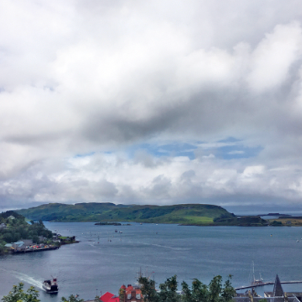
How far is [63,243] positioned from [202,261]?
6786 cm

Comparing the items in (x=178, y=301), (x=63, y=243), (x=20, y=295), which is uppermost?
(x=20, y=295)

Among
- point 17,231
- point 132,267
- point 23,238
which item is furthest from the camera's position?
point 17,231

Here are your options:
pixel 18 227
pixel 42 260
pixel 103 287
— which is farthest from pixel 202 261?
pixel 18 227

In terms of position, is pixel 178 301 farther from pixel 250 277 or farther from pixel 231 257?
pixel 231 257

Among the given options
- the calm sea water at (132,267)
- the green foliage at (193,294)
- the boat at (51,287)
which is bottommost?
the calm sea water at (132,267)

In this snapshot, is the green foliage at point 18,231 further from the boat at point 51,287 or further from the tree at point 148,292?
the tree at point 148,292

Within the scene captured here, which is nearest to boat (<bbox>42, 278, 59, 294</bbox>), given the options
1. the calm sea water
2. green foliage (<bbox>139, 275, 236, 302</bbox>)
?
the calm sea water

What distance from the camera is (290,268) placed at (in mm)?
70188

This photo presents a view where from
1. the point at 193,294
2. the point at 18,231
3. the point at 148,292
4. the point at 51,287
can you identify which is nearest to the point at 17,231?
the point at 18,231

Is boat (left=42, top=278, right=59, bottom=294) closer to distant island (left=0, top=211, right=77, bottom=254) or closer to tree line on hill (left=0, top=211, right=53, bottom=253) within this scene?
distant island (left=0, top=211, right=77, bottom=254)

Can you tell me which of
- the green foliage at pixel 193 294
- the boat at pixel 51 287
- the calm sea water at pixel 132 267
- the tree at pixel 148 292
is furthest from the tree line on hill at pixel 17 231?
the green foliage at pixel 193 294

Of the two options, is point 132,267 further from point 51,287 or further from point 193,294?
point 193,294

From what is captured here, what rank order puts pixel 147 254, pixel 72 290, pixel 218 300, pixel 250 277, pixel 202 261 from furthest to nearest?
pixel 147 254, pixel 202 261, pixel 250 277, pixel 72 290, pixel 218 300

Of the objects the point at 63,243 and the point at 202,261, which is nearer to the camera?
the point at 202,261
